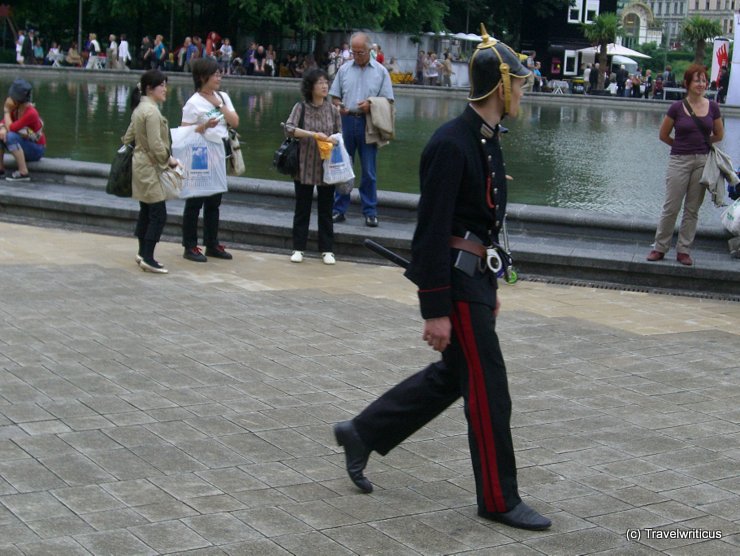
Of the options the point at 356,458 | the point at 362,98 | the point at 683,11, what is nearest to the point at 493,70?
the point at 356,458

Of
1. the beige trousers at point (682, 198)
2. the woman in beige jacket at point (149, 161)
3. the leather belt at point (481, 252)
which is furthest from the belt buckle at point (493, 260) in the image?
the beige trousers at point (682, 198)

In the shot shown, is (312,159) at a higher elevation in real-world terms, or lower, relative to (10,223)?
higher

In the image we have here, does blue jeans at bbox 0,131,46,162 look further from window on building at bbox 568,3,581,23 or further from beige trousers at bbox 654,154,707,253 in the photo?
window on building at bbox 568,3,581,23

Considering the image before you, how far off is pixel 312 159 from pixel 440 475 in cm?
537

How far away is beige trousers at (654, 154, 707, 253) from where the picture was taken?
9.80m

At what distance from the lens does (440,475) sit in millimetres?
5180

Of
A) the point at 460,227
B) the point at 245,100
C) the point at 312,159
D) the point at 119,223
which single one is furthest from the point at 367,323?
the point at 245,100

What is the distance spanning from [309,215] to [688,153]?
3204 mm

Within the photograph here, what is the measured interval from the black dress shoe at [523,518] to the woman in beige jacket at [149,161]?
537cm

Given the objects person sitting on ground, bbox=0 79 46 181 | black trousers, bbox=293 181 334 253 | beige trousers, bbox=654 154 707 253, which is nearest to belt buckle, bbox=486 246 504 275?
beige trousers, bbox=654 154 707 253

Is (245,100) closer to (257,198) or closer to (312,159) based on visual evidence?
(257,198)

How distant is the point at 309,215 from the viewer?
1029 cm

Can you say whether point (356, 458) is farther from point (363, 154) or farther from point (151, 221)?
point (363, 154)

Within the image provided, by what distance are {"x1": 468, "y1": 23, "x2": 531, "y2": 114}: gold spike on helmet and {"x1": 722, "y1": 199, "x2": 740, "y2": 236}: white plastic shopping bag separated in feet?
20.1
